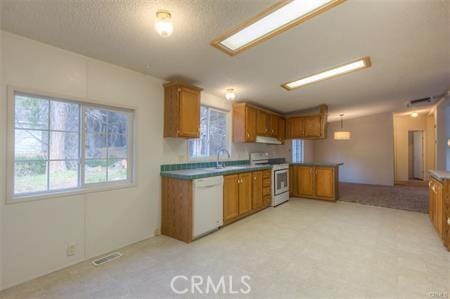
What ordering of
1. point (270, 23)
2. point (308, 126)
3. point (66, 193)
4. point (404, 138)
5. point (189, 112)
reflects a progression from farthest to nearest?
point (404, 138) → point (308, 126) → point (189, 112) → point (66, 193) → point (270, 23)

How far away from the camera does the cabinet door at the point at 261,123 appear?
516 cm

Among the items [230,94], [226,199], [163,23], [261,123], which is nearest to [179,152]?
[226,199]

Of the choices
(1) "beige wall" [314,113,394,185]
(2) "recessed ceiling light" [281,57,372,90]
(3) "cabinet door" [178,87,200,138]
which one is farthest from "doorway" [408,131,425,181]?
(3) "cabinet door" [178,87,200,138]

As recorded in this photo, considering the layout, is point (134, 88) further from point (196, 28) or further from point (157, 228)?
point (157, 228)

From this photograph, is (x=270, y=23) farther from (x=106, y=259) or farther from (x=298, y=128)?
(x=298, y=128)

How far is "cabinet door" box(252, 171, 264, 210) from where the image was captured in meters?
4.46

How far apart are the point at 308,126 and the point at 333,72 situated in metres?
2.49

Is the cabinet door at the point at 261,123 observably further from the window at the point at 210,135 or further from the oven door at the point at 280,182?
the oven door at the point at 280,182

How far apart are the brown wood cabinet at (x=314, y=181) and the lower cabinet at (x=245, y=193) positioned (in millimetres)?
1463

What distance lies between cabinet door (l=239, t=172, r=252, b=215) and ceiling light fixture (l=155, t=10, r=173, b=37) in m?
2.75

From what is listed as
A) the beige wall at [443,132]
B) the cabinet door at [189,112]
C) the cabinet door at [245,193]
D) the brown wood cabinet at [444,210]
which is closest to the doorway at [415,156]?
the beige wall at [443,132]

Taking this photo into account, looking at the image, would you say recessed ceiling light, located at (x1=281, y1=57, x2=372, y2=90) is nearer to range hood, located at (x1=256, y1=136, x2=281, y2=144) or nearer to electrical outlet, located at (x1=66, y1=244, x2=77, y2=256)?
range hood, located at (x1=256, y1=136, x2=281, y2=144)

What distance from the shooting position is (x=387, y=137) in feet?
26.6

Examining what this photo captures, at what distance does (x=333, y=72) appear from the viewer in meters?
3.77
